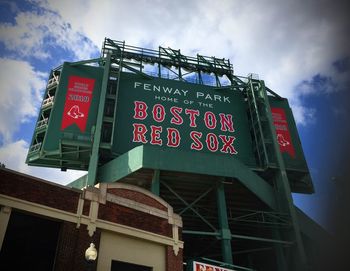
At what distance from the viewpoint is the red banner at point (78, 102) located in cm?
3391

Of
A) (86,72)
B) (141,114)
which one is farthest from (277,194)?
(86,72)

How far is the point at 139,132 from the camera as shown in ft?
115

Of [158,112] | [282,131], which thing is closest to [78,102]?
[158,112]

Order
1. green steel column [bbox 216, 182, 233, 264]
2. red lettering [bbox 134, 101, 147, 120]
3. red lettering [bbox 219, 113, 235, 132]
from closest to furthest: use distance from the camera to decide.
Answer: green steel column [bbox 216, 182, 233, 264] → red lettering [bbox 134, 101, 147, 120] → red lettering [bbox 219, 113, 235, 132]

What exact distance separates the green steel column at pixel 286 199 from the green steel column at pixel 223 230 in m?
7.00

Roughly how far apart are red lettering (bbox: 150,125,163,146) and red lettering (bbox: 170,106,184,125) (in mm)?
1953

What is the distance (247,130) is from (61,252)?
28.1 metres

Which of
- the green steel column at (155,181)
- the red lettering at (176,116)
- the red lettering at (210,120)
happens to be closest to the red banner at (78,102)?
the red lettering at (176,116)

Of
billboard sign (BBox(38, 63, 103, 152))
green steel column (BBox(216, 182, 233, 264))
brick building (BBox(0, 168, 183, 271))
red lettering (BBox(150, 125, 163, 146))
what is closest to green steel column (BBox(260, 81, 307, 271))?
green steel column (BBox(216, 182, 233, 264))

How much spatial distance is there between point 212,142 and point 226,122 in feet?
12.3

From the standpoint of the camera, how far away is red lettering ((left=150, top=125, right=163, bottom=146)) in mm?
34625

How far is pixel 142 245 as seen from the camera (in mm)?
Answer: 18062

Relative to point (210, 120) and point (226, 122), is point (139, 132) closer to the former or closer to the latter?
point (210, 120)

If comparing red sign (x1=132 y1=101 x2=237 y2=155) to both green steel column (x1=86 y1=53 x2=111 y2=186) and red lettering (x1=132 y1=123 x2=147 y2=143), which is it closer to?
red lettering (x1=132 y1=123 x2=147 y2=143)
